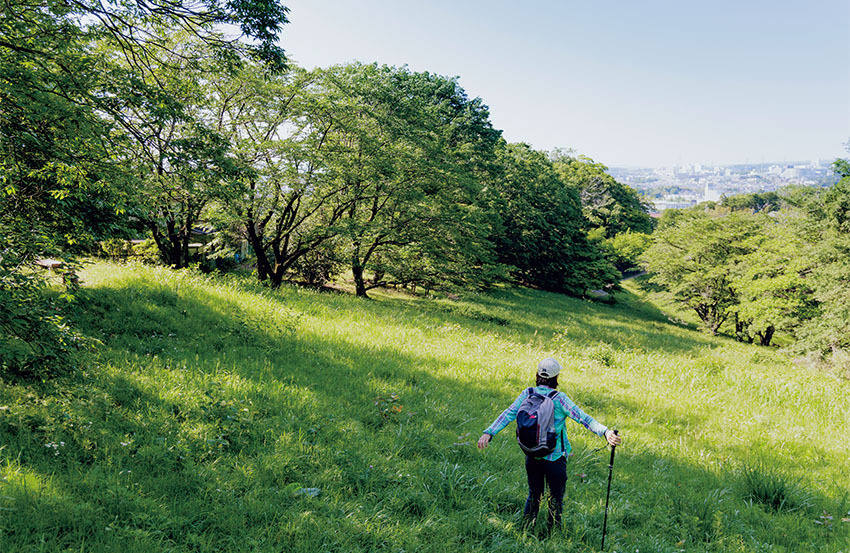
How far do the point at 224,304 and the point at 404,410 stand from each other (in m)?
5.70

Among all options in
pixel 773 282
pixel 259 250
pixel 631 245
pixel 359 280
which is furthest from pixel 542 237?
pixel 259 250

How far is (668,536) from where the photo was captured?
14.5 ft

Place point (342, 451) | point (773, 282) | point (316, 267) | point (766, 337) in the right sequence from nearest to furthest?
point (342, 451)
point (316, 267)
point (773, 282)
point (766, 337)

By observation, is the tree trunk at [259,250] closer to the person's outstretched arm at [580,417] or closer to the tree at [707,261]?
A: the person's outstretched arm at [580,417]

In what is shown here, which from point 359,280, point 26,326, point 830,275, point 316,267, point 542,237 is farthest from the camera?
point 542,237

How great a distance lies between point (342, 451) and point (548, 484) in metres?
2.27

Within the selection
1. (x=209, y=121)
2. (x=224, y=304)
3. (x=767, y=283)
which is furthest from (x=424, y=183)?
(x=767, y=283)

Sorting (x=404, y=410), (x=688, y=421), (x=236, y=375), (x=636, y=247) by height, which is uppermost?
(x=636, y=247)

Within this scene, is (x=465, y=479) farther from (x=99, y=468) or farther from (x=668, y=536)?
(x=99, y=468)

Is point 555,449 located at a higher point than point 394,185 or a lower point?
lower

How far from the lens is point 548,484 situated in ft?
13.3

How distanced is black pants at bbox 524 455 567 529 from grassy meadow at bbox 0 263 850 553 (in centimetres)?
14

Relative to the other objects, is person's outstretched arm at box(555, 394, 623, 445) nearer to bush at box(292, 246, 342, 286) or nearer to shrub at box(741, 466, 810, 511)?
shrub at box(741, 466, 810, 511)

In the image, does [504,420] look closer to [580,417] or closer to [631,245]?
[580,417]
